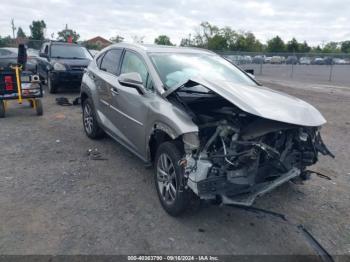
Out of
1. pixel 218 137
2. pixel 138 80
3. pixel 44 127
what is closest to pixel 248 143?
pixel 218 137

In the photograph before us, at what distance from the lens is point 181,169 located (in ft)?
10.7

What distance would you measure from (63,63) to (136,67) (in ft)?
25.3

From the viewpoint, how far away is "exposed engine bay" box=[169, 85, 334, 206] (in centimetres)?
304

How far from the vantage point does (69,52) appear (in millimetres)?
12281

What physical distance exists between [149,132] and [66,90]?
10099 mm

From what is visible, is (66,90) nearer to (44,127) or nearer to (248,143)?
(44,127)

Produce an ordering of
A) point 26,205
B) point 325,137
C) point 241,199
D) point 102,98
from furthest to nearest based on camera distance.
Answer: point 325,137 < point 102,98 < point 26,205 < point 241,199

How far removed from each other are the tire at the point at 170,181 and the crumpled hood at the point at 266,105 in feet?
2.24

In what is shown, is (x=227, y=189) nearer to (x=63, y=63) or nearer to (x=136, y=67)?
(x=136, y=67)

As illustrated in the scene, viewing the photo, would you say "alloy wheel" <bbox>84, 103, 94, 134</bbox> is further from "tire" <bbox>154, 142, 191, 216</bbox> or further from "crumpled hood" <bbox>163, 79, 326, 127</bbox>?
"crumpled hood" <bbox>163, 79, 326, 127</bbox>

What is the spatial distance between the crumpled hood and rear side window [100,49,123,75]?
1838 mm

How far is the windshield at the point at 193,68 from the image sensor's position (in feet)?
13.5

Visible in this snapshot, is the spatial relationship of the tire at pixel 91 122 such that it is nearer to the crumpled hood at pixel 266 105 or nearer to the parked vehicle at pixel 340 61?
the crumpled hood at pixel 266 105

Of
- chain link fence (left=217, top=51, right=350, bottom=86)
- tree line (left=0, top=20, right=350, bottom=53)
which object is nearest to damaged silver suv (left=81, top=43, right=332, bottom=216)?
chain link fence (left=217, top=51, right=350, bottom=86)
